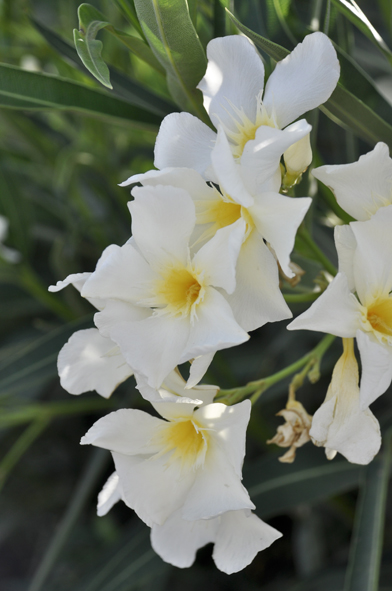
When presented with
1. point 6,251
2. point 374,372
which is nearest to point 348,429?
point 374,372

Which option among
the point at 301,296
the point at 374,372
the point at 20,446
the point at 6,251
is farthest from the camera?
the point at 6,251

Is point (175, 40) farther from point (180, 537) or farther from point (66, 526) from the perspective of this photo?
point (66, 526)

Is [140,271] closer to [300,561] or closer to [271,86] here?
[271,86]

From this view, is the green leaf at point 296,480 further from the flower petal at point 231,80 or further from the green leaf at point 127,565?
the flower petal at point 231,80

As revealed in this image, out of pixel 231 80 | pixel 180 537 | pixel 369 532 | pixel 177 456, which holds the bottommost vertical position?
pixel 369 532

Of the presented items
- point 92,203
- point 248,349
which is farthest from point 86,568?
point 92,203

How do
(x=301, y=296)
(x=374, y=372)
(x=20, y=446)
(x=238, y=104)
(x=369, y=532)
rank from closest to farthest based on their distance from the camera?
(x=374, y=372) < (x=238, y=104) < (x=301, y=296) < (x=369, y=532) < (x=20, y=446)

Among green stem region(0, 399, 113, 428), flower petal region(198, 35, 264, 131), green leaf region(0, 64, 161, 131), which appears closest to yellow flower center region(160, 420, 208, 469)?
flower petal region(198, 35, 264, 131)
